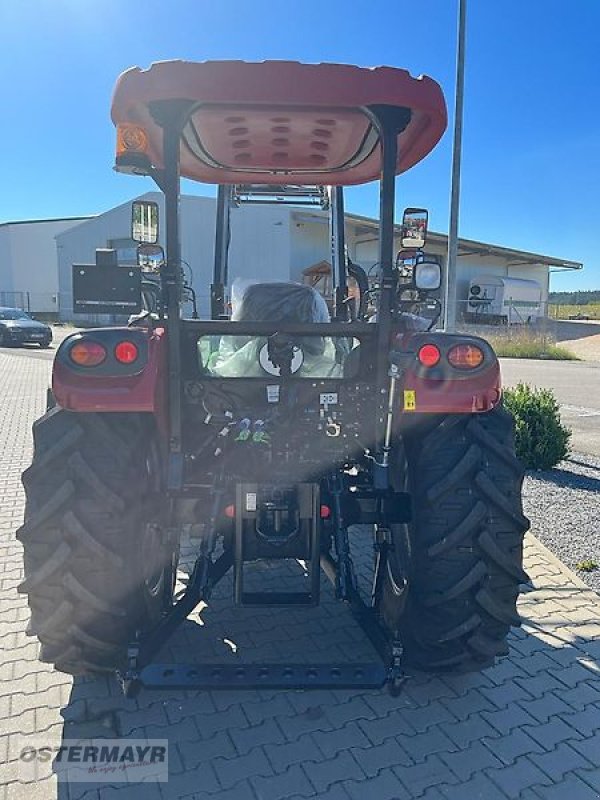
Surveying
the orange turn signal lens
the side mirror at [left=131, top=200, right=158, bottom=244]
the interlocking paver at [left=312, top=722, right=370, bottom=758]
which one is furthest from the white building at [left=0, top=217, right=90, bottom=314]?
the interlocking paver at [left=312, top=722, right=370, bottom=758]

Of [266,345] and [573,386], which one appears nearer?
[266,345]

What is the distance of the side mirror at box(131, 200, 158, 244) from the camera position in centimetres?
305

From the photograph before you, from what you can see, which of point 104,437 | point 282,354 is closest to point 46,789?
point 104,437

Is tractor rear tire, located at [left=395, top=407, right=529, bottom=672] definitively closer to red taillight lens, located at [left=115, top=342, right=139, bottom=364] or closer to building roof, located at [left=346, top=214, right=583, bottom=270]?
red taillight lens, located at [left=115, top=342, right=139, bottom=364]

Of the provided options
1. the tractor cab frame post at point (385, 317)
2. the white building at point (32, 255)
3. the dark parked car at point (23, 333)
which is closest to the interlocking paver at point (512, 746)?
the tractor cab frame post at point (385, 317)

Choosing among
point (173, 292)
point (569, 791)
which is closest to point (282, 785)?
point (569, 791)

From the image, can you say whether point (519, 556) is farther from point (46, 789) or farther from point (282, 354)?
point (46, 789)

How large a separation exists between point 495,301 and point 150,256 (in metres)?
32.5

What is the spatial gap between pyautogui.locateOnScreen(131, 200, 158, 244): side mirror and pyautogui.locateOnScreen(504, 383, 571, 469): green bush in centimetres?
425

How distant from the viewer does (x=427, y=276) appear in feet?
8.58

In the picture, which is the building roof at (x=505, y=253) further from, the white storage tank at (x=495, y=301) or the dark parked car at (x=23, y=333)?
the dark parked car at (x=23, y=333)

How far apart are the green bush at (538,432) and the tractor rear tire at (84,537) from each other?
4.58 m

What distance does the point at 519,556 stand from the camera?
8.61ft

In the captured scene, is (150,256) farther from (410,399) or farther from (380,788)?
(380,788)
